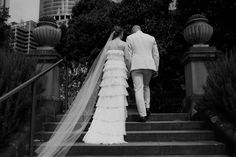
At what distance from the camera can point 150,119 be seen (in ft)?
18.3

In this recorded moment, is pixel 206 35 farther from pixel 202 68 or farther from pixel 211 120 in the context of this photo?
pixel 211 120

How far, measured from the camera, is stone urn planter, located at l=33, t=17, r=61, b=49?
6090 millimetres

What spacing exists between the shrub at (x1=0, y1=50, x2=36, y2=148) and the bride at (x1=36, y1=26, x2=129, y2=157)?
0.52 metres

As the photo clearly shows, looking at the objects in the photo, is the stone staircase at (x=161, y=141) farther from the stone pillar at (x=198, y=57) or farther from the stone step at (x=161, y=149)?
the stone pillar at (x=198, y=57)

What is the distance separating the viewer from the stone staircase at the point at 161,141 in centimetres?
411

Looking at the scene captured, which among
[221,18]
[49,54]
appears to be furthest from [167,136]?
[221,18]

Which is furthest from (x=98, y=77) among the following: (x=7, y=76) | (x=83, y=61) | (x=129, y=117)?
(x=83, y=61)

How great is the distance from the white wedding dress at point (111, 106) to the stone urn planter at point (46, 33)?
1325 millimetres

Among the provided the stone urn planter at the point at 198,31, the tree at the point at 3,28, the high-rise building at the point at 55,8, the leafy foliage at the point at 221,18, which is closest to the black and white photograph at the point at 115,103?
the stone urn planter at the point at 198,31

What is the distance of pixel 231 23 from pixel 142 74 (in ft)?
25.4

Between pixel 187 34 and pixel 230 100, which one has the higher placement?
pixel 187 34

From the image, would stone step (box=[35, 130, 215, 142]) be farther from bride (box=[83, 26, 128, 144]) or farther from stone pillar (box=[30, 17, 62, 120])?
stone pillar (box=[30, 17, 62, 120])

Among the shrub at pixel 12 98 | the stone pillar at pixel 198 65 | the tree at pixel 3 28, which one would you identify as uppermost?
the tree at pixel 3 28

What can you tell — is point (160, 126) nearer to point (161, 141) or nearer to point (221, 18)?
point (161, 141)
